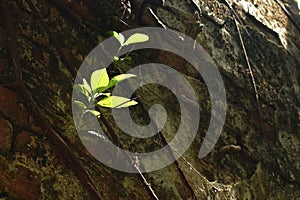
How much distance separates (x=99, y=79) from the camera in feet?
3.23

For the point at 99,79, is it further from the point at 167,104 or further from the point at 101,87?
the point at 167,104

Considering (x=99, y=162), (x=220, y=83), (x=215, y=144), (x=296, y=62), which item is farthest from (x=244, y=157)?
(x=296, y=62)

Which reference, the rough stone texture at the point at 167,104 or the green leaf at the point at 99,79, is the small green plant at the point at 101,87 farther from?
the rough stone texture at the point at 167,104

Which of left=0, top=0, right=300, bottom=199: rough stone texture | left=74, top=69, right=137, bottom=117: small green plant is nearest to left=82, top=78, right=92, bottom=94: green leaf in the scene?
left=74, top=69, right=137, bottom=117: small green plant

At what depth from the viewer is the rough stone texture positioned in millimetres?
974

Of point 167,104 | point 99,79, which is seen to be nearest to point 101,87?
point 99,79

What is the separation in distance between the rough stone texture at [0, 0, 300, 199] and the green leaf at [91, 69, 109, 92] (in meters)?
0.16

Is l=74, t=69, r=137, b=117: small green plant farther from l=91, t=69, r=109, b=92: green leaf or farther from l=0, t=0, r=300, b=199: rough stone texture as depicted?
l=0, t=0, r=300, b=199: rough stone texture

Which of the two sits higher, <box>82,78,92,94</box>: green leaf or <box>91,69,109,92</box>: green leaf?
<box>91,69,109,92</box>: green leaf

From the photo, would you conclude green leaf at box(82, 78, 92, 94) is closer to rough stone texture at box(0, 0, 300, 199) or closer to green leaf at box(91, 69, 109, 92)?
green leaf at box(91, 69, 109, 92)

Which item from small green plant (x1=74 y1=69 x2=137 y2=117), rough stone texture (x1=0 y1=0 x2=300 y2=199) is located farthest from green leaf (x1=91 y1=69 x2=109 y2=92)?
rough stone texture (x1=0 y1=0 x2=300 y2=199)

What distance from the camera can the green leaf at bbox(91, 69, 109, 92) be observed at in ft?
3.22

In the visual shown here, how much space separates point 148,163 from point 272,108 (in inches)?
35.5

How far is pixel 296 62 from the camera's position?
7.37ft
